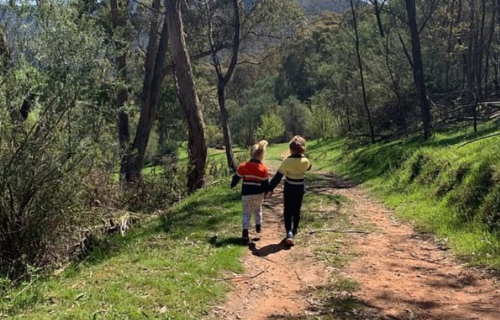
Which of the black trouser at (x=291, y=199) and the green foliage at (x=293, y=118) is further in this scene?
the green foliage at (x=293, y=118)

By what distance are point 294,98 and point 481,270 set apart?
213 feet

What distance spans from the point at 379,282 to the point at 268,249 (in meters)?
1.93

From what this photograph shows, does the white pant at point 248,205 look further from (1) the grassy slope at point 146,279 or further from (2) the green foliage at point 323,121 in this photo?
(2) the green foliage at point 323,121

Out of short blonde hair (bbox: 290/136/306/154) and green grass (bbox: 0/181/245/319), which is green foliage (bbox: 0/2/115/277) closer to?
green grass (bbox: 0/181/245/319)

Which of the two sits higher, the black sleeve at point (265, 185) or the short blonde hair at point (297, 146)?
the short blonde hair at point (297, 146)

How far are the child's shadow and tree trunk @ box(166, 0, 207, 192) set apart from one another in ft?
21.6

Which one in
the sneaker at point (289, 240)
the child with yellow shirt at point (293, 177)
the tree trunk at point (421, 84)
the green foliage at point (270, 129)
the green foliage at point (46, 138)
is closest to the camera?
the green foliage at point (46, 138)

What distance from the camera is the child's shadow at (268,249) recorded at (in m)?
7.19

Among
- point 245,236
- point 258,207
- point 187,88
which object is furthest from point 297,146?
point 187,88

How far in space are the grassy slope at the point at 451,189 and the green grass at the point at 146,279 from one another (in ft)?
11.2

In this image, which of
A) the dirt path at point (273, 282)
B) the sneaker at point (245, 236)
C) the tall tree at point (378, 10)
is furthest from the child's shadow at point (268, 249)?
the tall tree at point (378, 10)

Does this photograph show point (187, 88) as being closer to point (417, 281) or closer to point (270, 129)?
point (417, 281)

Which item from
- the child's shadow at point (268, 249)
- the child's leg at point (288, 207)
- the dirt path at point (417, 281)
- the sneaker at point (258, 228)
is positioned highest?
the child's leg at point (288, 207)

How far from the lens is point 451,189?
9.76 metres
